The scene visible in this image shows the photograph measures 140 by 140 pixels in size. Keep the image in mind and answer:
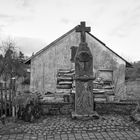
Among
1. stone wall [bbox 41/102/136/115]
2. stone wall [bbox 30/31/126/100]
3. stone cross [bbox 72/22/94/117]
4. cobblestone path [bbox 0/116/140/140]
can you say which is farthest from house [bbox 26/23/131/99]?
cobblestone path [bbox 0/116/140/140]

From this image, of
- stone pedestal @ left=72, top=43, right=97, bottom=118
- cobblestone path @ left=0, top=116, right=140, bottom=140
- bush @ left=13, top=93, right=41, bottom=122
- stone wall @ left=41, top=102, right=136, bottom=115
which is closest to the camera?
cobblestone path @ left=0, top=116, right=140, bottom=140

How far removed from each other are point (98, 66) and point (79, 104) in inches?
291

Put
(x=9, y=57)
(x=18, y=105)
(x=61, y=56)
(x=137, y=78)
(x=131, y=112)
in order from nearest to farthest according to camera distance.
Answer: (x=18, y=105), (x=131, y=112), (x=61, y=56), (x=137, y=78), (x=9, y=57)

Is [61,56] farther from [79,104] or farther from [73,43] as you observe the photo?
[79,104]

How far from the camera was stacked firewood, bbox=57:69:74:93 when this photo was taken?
447 inches

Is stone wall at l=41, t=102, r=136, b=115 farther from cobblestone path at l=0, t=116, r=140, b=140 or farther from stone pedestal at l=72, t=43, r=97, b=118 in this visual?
cobblestone path at l=0, t=116, r=140, b=140

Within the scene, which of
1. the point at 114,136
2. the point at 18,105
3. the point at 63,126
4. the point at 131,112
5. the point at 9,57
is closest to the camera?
the point at 114,136

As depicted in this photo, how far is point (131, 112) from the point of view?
24.7 ft

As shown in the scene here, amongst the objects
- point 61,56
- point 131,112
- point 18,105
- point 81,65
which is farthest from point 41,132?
point 61,56

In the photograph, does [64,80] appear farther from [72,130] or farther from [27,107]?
[72,130]

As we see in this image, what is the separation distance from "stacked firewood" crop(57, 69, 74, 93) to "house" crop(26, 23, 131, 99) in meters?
0.47

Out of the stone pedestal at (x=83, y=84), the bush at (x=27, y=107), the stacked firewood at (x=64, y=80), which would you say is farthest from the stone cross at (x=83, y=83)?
the stacked firewood at (x=64, y=80)

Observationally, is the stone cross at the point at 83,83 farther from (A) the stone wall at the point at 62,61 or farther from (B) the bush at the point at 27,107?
(A) the stone wall at the point at 62,61

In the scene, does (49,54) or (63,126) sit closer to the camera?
(63,126)
